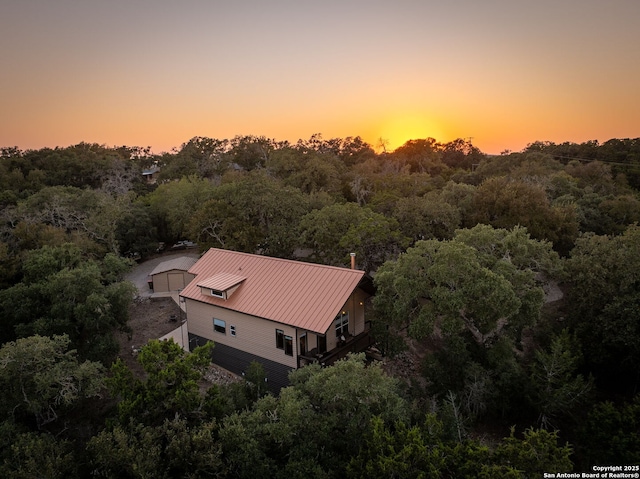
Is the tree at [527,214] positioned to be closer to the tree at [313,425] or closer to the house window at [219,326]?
the tree at [313,425]

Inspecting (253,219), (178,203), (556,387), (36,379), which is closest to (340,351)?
(556,387)

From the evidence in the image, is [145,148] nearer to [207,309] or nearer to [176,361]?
[207,309]

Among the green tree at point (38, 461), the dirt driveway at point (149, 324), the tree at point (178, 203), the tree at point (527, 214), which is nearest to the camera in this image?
the green tree at point (38, 461)

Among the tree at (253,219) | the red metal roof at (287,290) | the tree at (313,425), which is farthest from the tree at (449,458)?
the tree at (253,219)

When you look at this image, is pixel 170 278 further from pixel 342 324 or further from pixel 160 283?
pixel 342 324

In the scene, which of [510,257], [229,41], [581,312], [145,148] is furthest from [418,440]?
[145,148]

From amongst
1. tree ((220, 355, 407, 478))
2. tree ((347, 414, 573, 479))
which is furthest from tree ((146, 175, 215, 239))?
tree ((347, 414, 573, 479))

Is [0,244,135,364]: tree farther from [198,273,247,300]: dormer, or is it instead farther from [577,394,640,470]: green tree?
[577,394,640,470]: green tree
